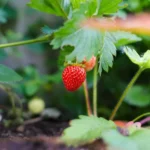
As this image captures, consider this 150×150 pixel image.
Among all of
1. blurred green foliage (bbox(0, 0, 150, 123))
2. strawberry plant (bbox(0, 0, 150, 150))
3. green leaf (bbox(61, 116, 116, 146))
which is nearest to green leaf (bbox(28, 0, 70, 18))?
strawberry plant (bbox(0, 0, 150, 150))

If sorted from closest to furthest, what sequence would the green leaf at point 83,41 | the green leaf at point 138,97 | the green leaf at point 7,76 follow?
1. the green leaf at point 83,41
2. the green leaf at point 7,76
3. the green leaf at point 138,97

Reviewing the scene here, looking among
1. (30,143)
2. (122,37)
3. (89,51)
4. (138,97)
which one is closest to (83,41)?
(89,51)

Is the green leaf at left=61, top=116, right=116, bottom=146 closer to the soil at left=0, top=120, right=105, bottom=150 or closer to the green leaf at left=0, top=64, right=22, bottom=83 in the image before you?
Answer: the soil at left=0, top=120, right=105, bottom=150

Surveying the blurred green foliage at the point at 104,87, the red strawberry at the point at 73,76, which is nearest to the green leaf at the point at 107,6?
the red strawberry at the point at 73,76

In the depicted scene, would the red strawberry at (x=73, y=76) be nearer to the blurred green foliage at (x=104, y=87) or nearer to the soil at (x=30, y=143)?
the soil at (x=30, y=143)

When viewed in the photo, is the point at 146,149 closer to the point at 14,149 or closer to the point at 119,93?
the point at 14,149

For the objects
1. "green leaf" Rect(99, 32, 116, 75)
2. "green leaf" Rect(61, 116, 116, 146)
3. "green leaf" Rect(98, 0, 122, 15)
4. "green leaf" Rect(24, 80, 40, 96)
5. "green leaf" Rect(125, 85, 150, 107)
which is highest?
"green leaf" Rect(24, 80, 40, 96)

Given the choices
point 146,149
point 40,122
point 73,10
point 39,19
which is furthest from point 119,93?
point 146,149
